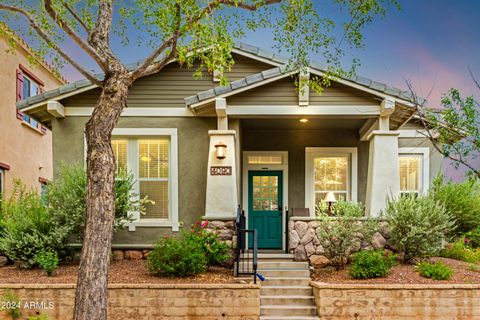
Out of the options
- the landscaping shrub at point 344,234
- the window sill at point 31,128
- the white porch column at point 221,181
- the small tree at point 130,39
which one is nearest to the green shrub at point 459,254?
the landscaping shrub at point 344,234

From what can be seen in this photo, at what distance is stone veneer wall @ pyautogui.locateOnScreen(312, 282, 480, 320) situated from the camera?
678cm

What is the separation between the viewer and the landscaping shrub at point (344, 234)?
7.98m

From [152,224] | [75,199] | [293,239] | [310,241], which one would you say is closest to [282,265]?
[293,239]

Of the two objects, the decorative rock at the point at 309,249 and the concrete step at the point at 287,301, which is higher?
the decorative rock at the point at 309,249

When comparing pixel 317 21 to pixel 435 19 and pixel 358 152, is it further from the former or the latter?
pixel 435 19

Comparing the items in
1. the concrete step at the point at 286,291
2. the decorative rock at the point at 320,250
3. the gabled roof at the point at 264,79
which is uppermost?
the gabled roof at the point at 264,79

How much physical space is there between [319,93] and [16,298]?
6446mm

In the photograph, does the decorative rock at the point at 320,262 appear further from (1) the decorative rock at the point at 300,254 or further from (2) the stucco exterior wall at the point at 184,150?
(2) the stucco exterior wall at the point at 184,150

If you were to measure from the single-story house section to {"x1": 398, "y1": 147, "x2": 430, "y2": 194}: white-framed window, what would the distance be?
1.7 inches

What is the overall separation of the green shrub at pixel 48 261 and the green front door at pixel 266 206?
4726 millimetres

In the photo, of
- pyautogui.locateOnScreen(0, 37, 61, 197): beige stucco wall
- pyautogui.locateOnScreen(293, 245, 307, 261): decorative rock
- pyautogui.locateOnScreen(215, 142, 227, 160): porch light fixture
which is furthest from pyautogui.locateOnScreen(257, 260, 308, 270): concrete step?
pyautogui.locateOnScreen(0, 37, 61, 197): beige stucco wall

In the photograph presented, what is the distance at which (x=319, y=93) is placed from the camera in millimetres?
8508

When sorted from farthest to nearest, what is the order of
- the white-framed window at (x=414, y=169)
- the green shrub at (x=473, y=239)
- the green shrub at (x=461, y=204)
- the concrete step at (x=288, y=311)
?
the green shrub at (x=473, y=239), the white-framed window at (x=414, y=169), the green shrub at (x=461, y=204), the concrete step at (x=288, y=311)

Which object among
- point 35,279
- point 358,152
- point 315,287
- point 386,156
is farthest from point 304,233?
point 35,279
